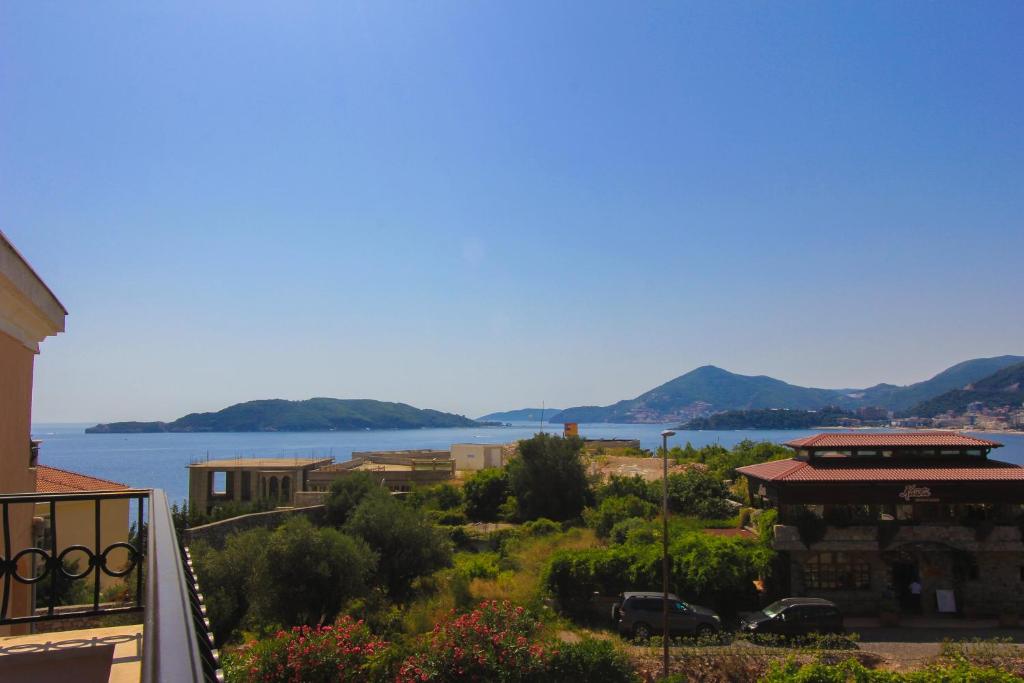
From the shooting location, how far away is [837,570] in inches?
838

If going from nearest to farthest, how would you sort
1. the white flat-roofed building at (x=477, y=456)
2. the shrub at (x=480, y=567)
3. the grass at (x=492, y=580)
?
1. the grass at (x=492, y=580)
2. the shrub at (x=480, y=567)
3. the white flat-roofed building at (x=477, y=456)

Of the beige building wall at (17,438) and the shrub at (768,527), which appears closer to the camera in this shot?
the beige building wall at (17,438)

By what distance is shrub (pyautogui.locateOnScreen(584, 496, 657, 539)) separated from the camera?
104 feet

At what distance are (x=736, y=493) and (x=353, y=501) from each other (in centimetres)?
1950

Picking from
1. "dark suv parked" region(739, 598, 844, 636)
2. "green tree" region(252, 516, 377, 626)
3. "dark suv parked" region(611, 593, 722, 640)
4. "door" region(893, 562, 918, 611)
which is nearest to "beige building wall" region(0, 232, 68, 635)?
"dark suv parked" region(611, 593, 722, 640)

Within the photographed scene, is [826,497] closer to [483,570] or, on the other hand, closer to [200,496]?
[483,570]

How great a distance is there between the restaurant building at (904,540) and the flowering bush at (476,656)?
10638 millimetres

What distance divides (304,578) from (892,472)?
18.5 metres

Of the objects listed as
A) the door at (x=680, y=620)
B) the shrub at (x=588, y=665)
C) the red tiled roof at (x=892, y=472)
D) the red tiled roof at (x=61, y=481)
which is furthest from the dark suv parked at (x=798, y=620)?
the red tiled roof at (x=61, y=481)

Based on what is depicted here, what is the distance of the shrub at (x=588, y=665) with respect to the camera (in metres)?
13.8

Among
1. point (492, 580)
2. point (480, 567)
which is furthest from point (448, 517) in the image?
point (492, 580)

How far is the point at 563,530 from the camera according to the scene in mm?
33938

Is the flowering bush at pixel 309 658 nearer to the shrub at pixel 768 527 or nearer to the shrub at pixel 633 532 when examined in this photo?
the shrub at pixel 768 527

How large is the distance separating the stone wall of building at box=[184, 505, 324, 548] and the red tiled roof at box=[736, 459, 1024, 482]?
2265cm
